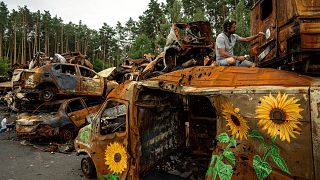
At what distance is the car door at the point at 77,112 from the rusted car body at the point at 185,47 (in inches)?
168

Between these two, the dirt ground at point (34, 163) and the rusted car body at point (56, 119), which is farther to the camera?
the rusted car body at point (56, 119)

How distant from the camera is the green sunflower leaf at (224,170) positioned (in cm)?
340

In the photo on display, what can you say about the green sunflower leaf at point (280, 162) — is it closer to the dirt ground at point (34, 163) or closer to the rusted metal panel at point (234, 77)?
the rusted metal panel at point (234, 77)

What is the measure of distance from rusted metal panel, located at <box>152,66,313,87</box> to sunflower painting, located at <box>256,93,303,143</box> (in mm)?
254

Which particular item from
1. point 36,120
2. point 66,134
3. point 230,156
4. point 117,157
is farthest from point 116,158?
point 36,120

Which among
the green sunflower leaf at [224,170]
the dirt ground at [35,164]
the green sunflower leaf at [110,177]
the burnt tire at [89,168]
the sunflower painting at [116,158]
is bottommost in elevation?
the dirt ground at [35,164]

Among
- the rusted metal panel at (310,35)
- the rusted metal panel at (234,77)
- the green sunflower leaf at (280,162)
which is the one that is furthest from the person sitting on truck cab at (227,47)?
the green sunflower leaf at (280,162)

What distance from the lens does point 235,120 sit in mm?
3381

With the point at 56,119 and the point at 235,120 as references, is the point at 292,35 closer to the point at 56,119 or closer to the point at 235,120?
the point at 235,120

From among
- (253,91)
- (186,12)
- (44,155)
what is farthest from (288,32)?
(186,12)

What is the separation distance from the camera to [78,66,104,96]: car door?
12.7 metres

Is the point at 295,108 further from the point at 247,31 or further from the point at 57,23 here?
the point at 57,23

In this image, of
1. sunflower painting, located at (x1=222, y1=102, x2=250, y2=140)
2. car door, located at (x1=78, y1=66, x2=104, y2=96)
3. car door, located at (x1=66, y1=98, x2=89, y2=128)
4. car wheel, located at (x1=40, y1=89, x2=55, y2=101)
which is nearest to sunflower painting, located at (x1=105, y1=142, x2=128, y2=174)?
sunflower painting, located at (x1=222, y1=102, x2=250, y2=140)

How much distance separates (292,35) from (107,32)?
65.7m
